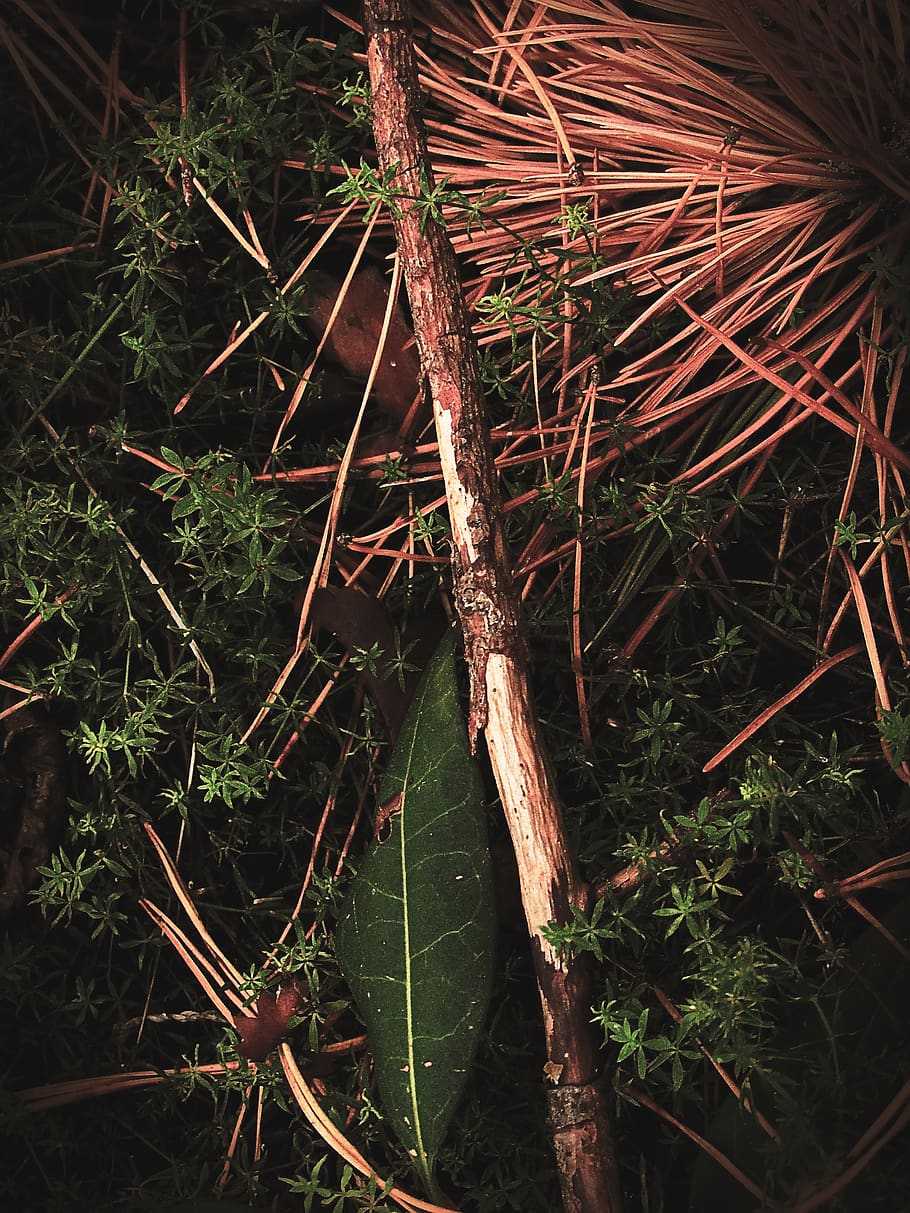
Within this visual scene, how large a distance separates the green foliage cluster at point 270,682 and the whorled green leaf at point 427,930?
4.7 inches

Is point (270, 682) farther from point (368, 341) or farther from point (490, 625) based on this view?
point (368, 341)

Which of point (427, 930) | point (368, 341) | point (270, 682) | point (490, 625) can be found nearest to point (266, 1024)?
point (427, 930)

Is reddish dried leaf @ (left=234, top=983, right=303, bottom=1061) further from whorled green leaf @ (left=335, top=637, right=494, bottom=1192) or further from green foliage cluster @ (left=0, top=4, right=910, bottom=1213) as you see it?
whorled green leaf @ (left=335, top=637, right=494, bottom=1192)

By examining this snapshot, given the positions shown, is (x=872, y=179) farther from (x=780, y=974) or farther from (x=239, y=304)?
(x=780, y=974)

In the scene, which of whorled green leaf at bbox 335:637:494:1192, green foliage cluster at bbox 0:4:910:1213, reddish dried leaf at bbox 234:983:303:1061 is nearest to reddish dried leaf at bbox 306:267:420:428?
green foliage cluster at bbox 0:4:910:1213

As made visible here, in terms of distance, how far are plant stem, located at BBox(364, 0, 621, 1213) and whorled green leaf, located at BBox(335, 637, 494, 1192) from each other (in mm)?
67

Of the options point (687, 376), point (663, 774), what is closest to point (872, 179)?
point (687, 376)

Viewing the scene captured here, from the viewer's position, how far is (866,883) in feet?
5.48

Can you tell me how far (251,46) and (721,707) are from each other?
153 cm

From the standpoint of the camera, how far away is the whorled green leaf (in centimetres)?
164

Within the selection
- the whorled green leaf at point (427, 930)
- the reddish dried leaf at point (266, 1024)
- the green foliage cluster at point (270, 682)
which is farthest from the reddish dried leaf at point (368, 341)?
the reddish dried leaf at point (266, 1024)

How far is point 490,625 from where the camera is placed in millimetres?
1661

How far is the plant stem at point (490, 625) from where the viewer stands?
1.61 meters

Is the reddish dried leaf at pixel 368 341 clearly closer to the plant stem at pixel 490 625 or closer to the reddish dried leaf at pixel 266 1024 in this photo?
the plant stem at pixel 490 625
